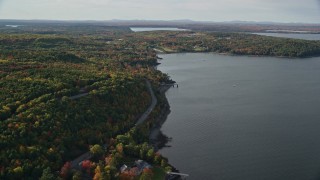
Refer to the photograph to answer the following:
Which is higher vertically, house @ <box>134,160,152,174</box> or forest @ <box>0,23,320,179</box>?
forest @ <box>0,23,320,179</box>

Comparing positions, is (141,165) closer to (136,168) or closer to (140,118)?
(136,168)

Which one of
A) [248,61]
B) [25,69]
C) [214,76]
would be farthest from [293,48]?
[25,69]

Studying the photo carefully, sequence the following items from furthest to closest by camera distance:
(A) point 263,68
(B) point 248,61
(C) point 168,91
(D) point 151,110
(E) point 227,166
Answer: (B) point 248,61 < (A) point 263,68 < (C) point 168,91 < (D) point 151,110 < (E) point 227,166

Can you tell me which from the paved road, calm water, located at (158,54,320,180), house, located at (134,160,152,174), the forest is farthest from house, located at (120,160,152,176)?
the paved road

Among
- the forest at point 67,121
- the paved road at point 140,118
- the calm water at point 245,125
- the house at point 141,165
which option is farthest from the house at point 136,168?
the paved road at point 140,118

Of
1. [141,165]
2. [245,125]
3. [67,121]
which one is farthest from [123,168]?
[245,125]

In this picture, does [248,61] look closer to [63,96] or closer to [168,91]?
[168,91]

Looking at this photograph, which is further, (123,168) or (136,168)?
(123,168)

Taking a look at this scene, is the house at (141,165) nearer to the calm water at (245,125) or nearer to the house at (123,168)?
the house at (123,168)

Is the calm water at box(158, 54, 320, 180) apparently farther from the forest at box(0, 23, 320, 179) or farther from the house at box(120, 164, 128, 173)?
the house at box(120, 164, 128, 173)
